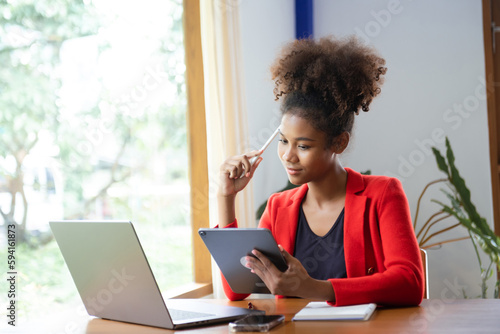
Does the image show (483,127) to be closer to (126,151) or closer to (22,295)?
(126,151)

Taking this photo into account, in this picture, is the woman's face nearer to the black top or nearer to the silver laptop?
the black top

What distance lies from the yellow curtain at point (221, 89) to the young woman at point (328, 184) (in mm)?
693

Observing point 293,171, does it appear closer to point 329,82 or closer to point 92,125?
point 329,82

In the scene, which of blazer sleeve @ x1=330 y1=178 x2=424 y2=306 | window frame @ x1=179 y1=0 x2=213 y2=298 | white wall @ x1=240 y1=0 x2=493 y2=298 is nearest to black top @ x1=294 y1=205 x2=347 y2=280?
blazer sleeve @ x1=330 y1=178 x2=424 y2=306

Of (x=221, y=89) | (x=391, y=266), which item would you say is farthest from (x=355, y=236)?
(x=221, y=89)

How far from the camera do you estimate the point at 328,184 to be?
1.66 m

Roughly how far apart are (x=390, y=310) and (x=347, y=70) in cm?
69

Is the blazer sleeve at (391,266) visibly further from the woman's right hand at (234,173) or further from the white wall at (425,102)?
the white wall at (425,102)

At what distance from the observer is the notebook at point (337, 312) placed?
3.89ft

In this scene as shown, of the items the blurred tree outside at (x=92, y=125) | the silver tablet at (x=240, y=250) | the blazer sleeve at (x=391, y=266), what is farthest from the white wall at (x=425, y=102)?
the silver tablet at (x=240, y=250)

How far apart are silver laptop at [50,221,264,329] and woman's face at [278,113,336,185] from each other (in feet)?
1.36

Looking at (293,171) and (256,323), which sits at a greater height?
(293,171)

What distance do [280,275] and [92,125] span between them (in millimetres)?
1583

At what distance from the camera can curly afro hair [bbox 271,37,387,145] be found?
1.58m
